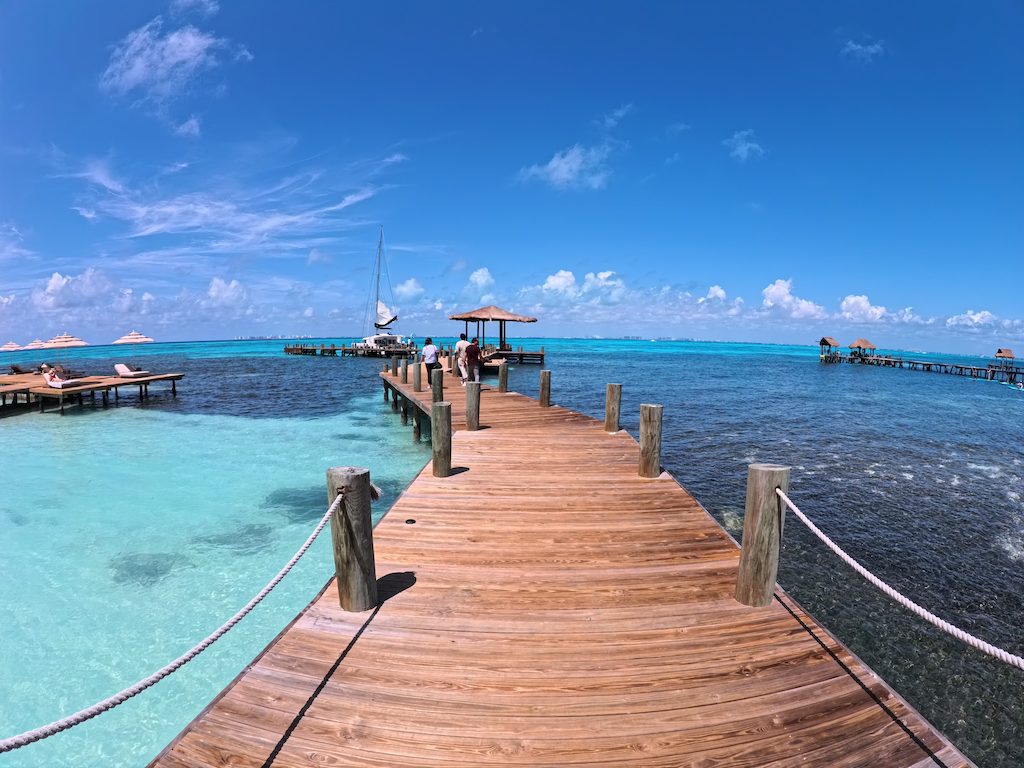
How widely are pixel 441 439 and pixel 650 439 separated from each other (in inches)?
121

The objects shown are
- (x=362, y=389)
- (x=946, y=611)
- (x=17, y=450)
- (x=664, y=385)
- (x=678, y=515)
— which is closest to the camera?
(x=678, y=515)

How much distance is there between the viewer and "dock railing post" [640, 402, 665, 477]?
6.59 meters

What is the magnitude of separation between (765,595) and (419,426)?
45.3ft

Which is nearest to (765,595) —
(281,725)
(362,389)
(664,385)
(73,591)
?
(281,725)

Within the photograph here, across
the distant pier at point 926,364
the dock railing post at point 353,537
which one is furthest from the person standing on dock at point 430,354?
the distant pier at point 926,364

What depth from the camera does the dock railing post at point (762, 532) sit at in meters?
3.64

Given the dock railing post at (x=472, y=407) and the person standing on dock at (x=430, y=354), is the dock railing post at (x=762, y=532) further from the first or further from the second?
the person standing on dock at (x=430, y=354)

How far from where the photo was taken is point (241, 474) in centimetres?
1252

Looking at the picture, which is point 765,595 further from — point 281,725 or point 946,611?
point 946,611

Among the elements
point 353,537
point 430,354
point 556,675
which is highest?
point 430,354

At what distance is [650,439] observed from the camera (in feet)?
22.1

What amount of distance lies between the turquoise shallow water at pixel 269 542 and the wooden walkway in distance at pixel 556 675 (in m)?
3.32

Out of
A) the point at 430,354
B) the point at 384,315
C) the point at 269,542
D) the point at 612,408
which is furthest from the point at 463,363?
the point at 384,315

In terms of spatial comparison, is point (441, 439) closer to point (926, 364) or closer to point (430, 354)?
point (430, 354)
